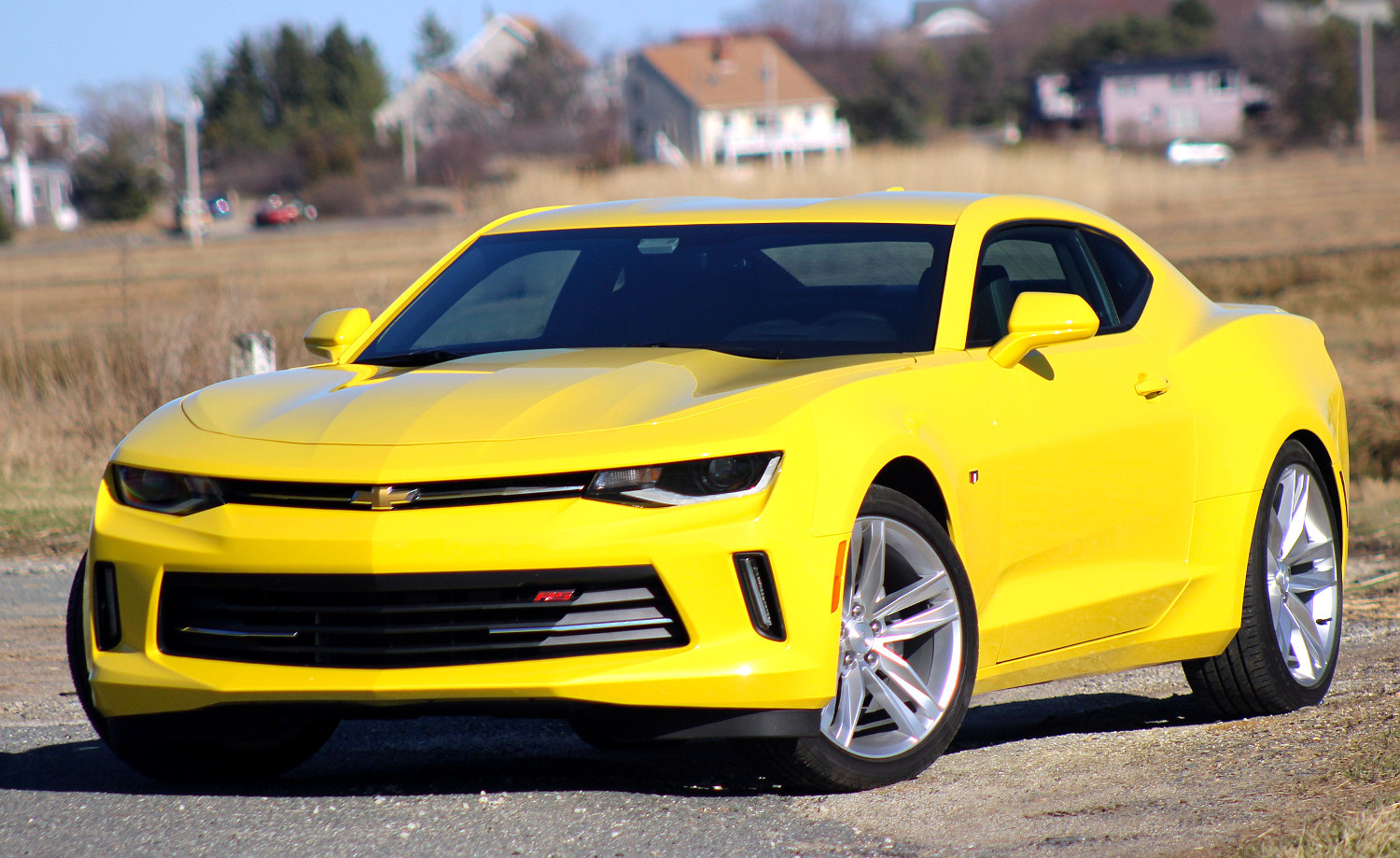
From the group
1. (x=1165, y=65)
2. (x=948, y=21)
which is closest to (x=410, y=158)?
(x=1165, y=65)

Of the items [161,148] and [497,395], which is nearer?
[497,395]

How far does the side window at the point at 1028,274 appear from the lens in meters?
5.19

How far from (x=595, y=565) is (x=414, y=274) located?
78.0 feet

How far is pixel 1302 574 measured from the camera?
19.1 ft

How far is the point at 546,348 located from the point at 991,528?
1.37 metres

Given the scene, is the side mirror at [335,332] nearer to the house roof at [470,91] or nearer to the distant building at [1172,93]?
the house roof at [470,91]

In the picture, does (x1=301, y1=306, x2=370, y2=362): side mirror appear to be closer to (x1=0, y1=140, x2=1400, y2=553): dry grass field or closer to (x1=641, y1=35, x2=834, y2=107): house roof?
(x1=0, y1=140, x2=1400, y2=553): dry grass field

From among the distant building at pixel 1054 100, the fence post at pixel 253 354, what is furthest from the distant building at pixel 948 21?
the fence post at pixel 253 354

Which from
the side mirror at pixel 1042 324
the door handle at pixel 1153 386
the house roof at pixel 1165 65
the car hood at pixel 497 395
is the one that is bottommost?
the door handle at pixel 1153 386

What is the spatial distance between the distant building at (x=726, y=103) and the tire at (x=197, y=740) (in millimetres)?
93738

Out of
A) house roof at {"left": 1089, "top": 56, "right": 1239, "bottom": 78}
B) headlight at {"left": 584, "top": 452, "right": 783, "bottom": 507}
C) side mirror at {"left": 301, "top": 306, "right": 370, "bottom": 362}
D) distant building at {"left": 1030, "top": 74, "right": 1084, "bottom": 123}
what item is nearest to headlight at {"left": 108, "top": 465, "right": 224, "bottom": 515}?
headlight at {"left": 584, "top": 452, "right": 783, "bottom": 507}

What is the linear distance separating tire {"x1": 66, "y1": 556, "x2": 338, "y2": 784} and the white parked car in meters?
81.6

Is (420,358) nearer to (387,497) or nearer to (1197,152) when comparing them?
(387,497)

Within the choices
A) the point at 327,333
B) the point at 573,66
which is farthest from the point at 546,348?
the point at 573,66
